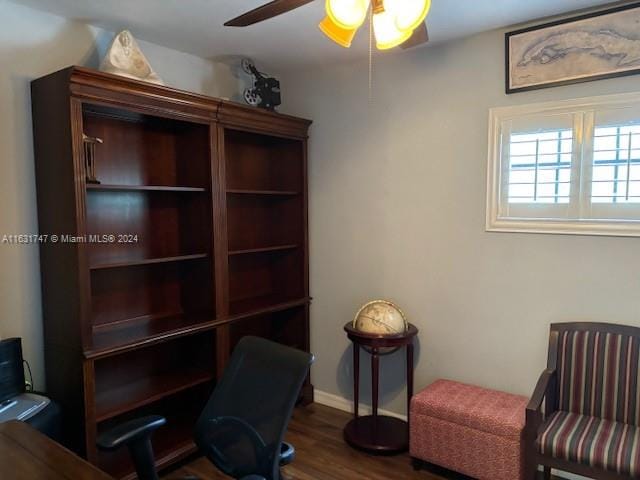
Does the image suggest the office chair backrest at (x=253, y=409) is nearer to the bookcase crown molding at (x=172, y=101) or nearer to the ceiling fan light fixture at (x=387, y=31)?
the ceiling fan light fixture at (x=387, y=31)

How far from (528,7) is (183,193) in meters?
2.16

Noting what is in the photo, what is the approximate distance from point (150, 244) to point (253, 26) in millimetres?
1398

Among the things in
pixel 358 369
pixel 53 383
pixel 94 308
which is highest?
pixel 94 308

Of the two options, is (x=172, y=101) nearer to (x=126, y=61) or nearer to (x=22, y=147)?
(x=126, y=61)

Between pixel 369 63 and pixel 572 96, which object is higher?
pixel 369 63

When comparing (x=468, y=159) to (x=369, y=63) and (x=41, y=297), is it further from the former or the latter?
(x=41, y=297)

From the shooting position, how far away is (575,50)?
92.6 inches

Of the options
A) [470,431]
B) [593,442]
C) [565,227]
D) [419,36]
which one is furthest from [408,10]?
[470,431]

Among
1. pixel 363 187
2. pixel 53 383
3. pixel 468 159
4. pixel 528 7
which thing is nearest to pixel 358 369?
pixel 363 187

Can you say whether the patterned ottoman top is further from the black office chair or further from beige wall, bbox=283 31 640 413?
the black office chair

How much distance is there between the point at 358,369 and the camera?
3.06 m

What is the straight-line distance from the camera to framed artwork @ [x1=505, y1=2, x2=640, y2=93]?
222 cm

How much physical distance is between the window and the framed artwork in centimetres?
13

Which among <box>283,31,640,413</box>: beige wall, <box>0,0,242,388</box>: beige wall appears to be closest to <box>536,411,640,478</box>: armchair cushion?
<box>283,31,640,413</box>: beige wall
